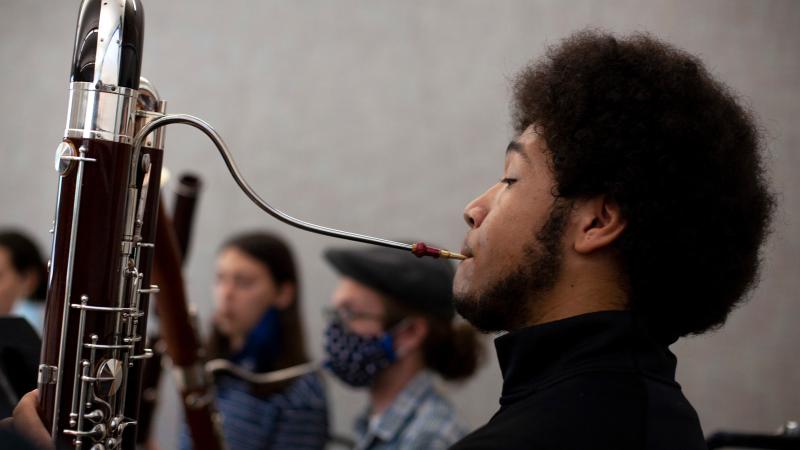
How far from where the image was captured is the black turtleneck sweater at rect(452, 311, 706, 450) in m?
1.00

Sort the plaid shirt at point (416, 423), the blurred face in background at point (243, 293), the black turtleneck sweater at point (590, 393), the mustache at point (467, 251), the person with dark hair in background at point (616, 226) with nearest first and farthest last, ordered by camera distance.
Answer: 1. the black turtleneck sweater at point (590, 393)
2. the person with dark hair in background at point (616, 226)
3. the mustache at point (467, 251)
4. the plaid shirt at point (416, 423)
5. the blurred face in background at point (243, 293)

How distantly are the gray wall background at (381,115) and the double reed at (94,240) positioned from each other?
225 centimetres

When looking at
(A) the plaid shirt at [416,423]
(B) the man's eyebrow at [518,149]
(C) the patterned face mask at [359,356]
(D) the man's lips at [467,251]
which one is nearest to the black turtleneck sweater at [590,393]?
(D) the man's lips at [467,251]

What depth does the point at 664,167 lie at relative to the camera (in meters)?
1.15

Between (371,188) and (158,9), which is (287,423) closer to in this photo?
(371,188)

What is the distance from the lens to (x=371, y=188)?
3.73m

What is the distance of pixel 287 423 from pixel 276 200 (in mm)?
1226

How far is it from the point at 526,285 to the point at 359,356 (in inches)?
54.1

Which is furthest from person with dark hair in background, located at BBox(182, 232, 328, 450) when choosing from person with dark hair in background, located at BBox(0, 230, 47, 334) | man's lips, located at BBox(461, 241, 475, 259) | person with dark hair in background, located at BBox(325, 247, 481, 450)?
man's lips, located at BBox(461, 241, 475, 259)

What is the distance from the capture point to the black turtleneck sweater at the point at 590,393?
1.00 m

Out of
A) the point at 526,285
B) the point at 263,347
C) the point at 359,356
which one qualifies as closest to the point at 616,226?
the point at 526,285

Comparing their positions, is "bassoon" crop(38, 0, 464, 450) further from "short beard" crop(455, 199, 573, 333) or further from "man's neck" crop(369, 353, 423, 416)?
"man's neck" crop(369, 353, 423, 416)

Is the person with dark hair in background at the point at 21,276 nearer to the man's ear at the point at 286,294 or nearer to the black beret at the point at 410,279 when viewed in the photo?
the man's ear at the point at 286,294

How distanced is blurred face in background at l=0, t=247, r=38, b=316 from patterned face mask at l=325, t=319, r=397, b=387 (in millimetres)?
1318
